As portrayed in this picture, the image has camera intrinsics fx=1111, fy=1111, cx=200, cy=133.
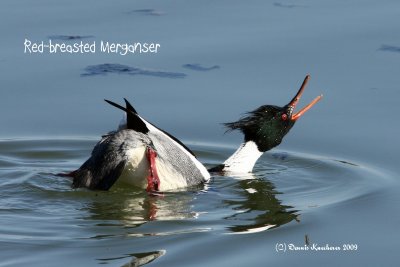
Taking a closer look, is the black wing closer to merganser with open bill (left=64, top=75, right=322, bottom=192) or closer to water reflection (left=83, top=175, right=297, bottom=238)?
merganser with open bill (left=64, top=75, right=322, bottom=192)

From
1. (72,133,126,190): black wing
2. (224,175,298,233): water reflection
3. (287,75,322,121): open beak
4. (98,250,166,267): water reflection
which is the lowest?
(98,250,166,267): water reflection

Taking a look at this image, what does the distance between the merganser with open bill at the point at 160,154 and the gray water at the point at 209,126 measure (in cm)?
18

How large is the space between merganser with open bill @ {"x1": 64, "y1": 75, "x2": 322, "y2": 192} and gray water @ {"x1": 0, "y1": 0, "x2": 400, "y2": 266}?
0.18 m

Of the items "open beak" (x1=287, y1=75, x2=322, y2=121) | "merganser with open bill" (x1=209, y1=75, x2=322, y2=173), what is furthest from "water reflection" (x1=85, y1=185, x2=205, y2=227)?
"open beak" (x1=287, y1=75, x2=322, y2=121)

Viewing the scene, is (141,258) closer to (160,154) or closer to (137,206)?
(137,206)

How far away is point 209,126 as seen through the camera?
12211 millimetres

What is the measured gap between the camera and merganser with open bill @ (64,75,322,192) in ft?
33.8

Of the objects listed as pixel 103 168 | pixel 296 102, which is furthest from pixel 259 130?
pixel 103 168

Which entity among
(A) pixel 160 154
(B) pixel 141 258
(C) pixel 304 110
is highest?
(C) pixel 304 110

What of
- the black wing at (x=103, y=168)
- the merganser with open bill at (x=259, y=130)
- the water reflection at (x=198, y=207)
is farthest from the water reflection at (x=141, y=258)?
the merganser with open bill at (x=259, y=130)

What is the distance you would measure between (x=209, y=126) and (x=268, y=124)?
72 cm

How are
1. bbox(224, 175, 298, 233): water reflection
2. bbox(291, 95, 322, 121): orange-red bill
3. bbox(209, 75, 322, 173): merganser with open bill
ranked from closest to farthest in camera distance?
bbox(224, 175, 298, 233): water reflection < bbox(291, 95, 322, 121): orange-red bill < bbox(209, 75, 322, 173): merganser with open bill

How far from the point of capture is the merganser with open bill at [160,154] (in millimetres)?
10305

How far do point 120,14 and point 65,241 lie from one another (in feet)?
19.3
